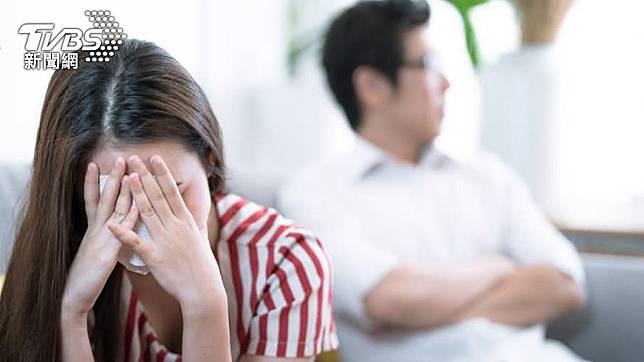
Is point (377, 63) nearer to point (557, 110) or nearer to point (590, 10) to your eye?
point (557, 110)

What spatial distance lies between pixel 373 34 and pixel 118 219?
1.19 ft

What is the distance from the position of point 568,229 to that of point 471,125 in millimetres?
185

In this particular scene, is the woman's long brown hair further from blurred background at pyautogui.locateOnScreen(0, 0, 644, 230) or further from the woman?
blurred background at pyautogui.locateOnScreen(0, 0, 644, 230)

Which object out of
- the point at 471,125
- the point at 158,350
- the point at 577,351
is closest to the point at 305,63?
the point at 471,125

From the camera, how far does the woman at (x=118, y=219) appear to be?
371 millimetres

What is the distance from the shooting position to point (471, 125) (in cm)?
100

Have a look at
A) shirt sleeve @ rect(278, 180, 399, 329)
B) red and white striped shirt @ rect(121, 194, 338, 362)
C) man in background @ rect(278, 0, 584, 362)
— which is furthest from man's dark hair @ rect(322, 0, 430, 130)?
red and white striped shirt @ rect(121, 194, 338, 362)

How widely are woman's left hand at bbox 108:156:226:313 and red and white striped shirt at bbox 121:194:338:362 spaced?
0.08m

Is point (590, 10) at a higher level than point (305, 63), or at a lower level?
higher

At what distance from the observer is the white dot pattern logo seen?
1.24 ft

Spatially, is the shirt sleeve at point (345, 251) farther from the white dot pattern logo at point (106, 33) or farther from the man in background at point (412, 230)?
the white dot pattern logo at point (106, 33)

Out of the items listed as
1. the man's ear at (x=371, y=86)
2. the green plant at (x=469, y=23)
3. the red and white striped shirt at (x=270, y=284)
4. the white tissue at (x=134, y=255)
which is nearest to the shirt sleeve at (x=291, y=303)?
the red and white striped shirt at (x=270, y=284)

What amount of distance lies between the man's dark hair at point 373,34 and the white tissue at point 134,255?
34cm

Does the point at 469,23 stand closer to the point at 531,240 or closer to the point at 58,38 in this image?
the point at 531,240
